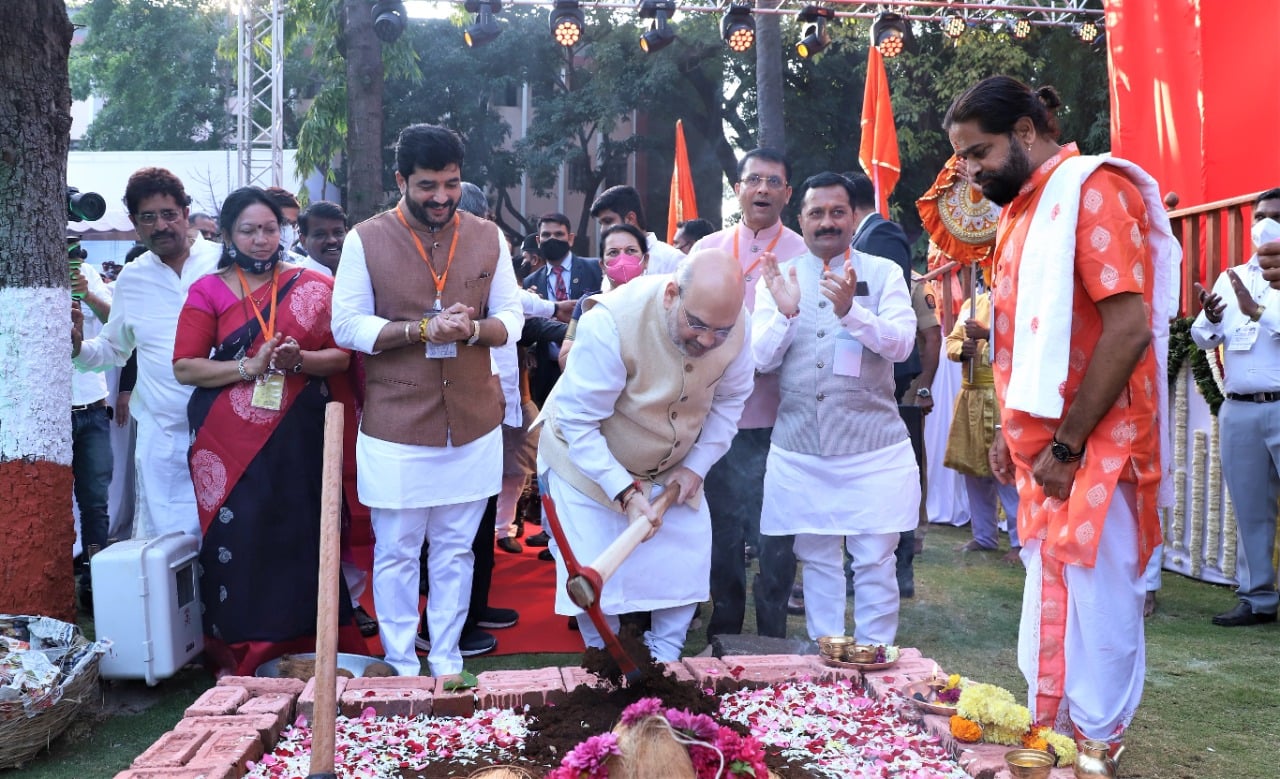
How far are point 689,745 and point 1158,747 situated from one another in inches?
82.9

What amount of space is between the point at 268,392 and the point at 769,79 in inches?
360

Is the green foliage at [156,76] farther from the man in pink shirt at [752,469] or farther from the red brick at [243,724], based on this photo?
the red brick at [243,724]

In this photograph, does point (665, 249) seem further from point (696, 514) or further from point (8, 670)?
point (8, 670)

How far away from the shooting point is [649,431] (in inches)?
157

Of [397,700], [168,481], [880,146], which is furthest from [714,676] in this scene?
[880,146]

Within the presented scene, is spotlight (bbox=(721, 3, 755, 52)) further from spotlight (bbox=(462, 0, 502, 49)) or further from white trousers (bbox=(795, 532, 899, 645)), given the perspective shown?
white trousers (bbox=(795, 532, 899, 645))

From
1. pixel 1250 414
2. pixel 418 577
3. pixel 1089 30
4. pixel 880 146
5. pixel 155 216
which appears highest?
pixel 1089 30

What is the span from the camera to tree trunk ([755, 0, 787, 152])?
486 inches

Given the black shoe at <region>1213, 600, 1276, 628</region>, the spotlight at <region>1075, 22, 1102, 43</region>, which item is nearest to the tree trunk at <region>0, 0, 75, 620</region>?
the black shoe at <region>1213, 600, 1276, 628</region>

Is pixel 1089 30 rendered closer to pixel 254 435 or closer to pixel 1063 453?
pixel 1063 453

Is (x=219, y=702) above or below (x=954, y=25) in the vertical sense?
below

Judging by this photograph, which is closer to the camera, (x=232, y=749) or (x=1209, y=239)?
(x=232, y=749)

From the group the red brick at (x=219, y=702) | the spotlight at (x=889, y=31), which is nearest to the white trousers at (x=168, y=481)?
the red brick at (x=219, y=702)

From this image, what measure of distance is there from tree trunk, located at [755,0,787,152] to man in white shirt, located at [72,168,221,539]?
27.0ft
